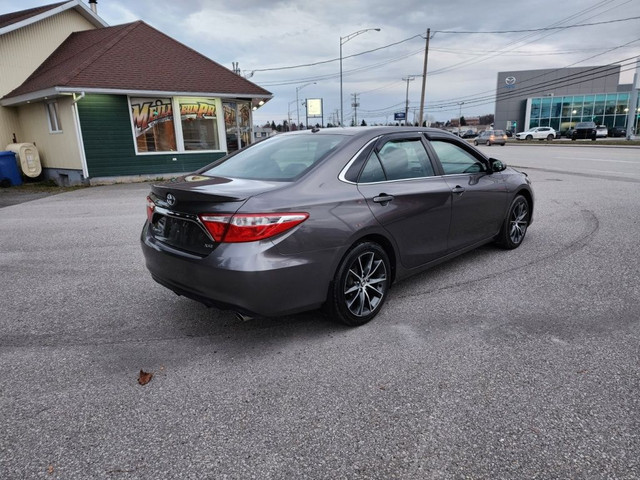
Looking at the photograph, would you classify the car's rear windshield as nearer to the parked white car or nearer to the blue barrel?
the blue barrel

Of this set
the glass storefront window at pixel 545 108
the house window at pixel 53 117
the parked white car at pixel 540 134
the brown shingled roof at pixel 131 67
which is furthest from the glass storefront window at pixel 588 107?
the house window at pixel 53 117

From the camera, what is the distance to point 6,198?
488 inches

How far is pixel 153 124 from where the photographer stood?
1550cm

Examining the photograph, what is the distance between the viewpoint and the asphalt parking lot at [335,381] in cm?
A: 224

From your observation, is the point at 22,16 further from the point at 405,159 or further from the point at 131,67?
the point at 405,159

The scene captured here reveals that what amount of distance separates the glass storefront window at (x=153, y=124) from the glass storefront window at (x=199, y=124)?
1.51ft

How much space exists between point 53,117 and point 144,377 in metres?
15.5

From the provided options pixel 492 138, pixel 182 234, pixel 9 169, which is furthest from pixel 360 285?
pixel 492 138

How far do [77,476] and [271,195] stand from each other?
1.92 meters

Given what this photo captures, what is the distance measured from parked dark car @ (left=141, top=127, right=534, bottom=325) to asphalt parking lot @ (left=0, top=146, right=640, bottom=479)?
434 millimetres

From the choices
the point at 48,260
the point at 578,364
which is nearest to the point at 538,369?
the point at 578,364

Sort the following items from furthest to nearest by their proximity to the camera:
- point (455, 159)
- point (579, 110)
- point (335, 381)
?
point (579, 110) → point (455, 159) → point (335, 381)

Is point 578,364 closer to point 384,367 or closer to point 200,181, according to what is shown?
point 384,367

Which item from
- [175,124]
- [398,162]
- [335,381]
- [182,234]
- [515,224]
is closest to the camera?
[335,381]
